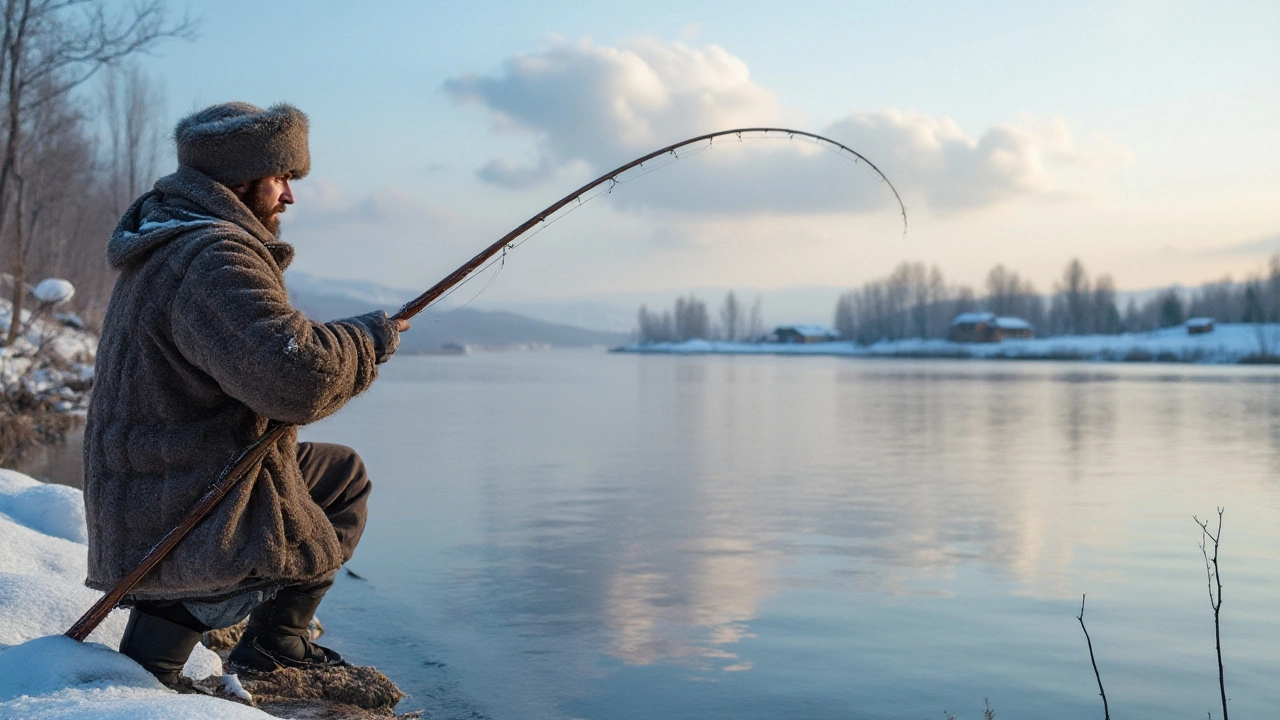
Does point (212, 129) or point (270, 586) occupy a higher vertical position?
point (212, 129)

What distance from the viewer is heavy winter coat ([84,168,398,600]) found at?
8.55 ft

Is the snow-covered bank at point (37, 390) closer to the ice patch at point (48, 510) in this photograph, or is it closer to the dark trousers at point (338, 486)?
the ice patch at point (48, 510)

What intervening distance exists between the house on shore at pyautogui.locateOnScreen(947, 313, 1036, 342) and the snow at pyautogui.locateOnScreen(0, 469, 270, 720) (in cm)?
10465

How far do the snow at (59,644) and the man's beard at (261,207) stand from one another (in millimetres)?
1284

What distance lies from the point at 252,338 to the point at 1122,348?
3439 inches

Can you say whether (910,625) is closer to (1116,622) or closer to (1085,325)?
(1116,622)

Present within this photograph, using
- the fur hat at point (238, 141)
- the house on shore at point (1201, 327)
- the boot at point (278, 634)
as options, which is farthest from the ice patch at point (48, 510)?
the house on shore at point (1201, 327)

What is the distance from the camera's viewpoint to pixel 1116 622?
234 inches

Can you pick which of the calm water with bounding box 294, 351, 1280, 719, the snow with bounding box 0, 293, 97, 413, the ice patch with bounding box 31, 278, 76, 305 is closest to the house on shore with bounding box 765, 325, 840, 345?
the snow with bounding box 0, 293, 97, 413

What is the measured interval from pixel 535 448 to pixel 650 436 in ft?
8.98

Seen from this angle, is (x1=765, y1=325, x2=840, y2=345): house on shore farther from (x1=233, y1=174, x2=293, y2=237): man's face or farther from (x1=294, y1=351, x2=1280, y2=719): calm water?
(x1=233, y1=174, x2=293, y2=237): man's face

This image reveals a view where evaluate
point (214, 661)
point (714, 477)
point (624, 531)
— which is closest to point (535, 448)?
point (714, 477)

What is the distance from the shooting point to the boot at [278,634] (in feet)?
12.0

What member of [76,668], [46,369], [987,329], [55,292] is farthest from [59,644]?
[987,329]
